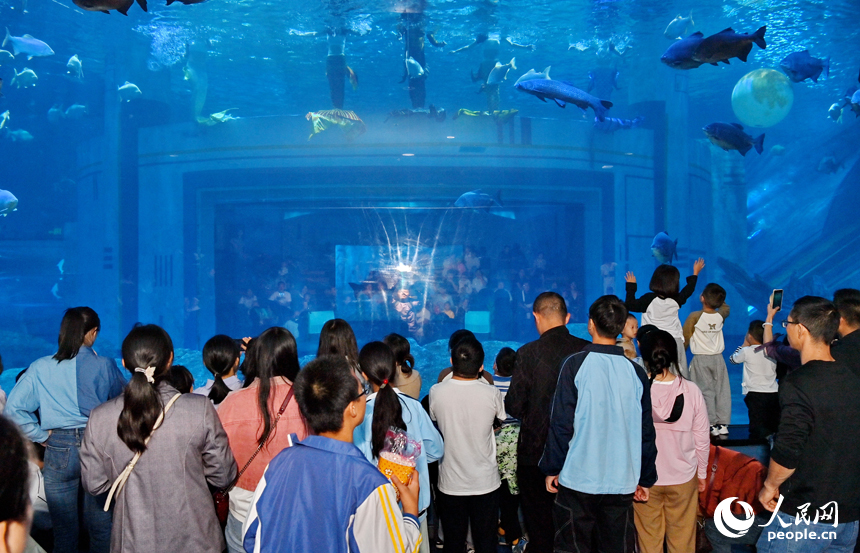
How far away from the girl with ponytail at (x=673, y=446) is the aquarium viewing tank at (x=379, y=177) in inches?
416

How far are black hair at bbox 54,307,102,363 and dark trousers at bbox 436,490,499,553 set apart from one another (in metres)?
2.68

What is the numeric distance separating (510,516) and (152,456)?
2914 millimetres

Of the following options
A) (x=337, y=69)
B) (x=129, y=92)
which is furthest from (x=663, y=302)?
(x=129, y=92)

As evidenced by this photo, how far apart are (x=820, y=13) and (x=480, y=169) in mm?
12790

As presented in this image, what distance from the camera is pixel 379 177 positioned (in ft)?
54.7

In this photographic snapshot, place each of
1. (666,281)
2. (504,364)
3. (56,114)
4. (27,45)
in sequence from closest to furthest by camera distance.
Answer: (504,364) < (666,281) < (27,45) < (56,114)

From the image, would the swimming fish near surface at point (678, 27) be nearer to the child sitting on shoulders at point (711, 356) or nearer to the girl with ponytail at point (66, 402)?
the child sitting on shoulders at point (711, 356)

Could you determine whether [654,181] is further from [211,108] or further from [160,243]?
[211,108]

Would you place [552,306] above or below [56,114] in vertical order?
below

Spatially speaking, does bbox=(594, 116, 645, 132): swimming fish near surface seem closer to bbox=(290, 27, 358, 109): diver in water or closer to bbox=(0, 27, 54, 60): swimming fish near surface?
bbox=(290, 27, 358, 109): diver in water

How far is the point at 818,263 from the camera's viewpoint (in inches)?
1003

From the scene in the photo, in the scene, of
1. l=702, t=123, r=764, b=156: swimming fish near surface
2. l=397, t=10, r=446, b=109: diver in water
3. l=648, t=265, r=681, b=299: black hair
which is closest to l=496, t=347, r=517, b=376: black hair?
l=648, t=265, r=681, b=299: black hair

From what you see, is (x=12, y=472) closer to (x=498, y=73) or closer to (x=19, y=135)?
(x=498, y=73)

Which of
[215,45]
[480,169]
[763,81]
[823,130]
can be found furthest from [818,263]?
[215,45]
